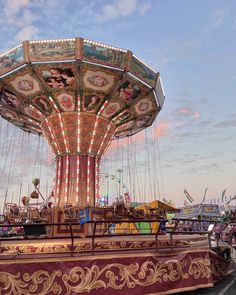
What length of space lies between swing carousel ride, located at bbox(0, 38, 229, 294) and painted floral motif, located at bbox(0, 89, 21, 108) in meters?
0.06

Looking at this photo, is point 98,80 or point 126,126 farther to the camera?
point 126,126

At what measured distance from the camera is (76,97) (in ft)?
54.2

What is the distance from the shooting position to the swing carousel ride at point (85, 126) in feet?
24.5

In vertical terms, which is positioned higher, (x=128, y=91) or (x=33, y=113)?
(x=128, y=91)

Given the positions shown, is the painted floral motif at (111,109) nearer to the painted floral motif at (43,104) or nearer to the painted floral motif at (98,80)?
the painted floral motif at (98,80)

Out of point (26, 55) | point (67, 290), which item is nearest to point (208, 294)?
point (67, 290)

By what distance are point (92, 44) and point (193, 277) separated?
11263mm

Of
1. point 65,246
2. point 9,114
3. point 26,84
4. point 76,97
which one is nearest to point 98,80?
point 76,97

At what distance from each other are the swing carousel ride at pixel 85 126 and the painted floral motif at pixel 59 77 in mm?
55

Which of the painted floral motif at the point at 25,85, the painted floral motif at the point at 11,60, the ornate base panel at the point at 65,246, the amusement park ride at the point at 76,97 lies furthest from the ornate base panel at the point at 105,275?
the painted floral motif at the point at 25,85

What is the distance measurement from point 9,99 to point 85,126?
5.14 m

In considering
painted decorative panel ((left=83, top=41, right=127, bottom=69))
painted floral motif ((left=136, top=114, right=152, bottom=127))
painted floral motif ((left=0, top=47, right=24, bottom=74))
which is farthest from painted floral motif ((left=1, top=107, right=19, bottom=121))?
painted floral motif ((left=136, top=114, right=152, bottom=127))

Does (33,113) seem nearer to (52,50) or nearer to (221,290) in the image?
(52,50)

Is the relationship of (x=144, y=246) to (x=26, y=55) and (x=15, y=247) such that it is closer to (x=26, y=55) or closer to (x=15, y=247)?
(x=15, y=247)
